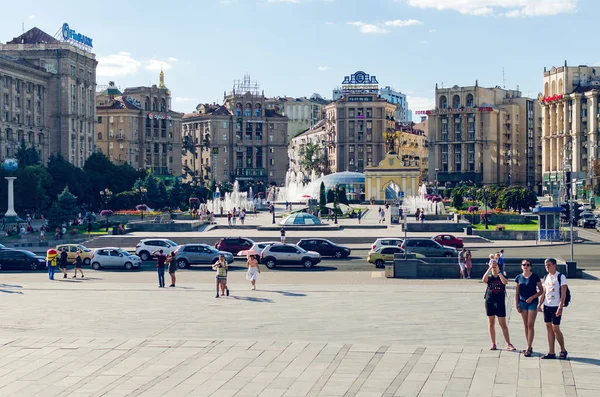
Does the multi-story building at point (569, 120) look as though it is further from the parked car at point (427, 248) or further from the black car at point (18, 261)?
the black car at point (18, 261)

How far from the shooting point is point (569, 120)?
422ft

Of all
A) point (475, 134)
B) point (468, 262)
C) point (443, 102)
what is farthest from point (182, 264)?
point (443, 102)

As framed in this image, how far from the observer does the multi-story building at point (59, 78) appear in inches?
4434

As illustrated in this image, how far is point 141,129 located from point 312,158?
119 ft

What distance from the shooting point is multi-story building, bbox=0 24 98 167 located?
11262 centimetres

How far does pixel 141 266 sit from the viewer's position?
39594 millimetres

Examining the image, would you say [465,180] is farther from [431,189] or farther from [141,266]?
[141,266]

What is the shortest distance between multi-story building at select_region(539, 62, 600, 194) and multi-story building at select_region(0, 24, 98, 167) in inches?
2604

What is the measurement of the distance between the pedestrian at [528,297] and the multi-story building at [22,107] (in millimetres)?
90810

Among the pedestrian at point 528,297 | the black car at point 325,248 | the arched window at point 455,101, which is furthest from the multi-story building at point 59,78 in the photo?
the pedestrian at point 528,297

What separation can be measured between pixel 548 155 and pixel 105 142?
71716 millimetres

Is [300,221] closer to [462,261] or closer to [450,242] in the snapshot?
[450,242]

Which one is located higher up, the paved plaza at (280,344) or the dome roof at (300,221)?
the dome roof at (300,221)

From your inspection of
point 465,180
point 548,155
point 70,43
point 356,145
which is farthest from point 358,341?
point 356,145
